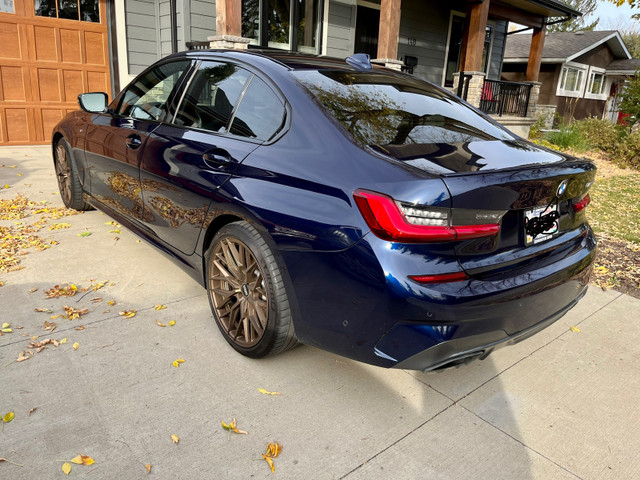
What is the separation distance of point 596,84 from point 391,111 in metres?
31.0

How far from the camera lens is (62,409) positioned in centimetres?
228

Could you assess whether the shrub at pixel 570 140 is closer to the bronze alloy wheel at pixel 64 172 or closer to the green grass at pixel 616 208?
the green grass at pixel 616 208

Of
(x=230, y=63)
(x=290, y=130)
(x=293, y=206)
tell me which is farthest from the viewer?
(x=230, y=63)

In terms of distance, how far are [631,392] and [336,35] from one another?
9.71 meters

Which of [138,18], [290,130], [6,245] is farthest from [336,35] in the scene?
[290,130]

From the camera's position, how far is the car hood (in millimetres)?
2074

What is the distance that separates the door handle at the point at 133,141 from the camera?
134 inches

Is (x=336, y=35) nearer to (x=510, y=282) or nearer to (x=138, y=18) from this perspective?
(x=138, y=18)

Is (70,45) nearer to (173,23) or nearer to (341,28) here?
(173,23)

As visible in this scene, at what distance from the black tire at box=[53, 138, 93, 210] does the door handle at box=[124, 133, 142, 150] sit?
4.72 ft

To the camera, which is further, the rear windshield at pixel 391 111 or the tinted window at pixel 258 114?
the tinted window at pixel 258 114

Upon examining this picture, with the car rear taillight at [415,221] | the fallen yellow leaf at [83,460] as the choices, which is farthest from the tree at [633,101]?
the fallen yellow leaf at [83,460]

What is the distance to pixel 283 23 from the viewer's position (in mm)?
9930

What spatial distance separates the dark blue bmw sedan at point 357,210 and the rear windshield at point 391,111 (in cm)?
1
